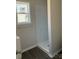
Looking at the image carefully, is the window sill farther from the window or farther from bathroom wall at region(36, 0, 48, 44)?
bathroom wall at region(36, 0, 48, 44)

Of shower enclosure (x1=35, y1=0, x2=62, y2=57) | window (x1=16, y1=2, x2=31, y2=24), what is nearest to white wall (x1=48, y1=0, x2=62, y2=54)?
shower enclosure (x1=35, y1=0, x2=62, y2=57)

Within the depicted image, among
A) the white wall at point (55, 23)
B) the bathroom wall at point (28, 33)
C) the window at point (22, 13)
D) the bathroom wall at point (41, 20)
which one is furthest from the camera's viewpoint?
the bathroom wall at point (41, 20)

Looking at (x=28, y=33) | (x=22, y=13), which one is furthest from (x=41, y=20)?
(x=22, y=13)

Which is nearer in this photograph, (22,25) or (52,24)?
(52,24)

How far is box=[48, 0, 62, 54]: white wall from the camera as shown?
253 centimetres

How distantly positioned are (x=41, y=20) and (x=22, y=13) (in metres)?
0.97

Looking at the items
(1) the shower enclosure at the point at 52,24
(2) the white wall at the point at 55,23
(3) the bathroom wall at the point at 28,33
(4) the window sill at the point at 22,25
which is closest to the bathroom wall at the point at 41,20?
(1) the shower enclosure at the point at 52,24

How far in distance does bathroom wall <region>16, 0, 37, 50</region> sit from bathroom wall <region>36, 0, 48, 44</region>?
8.9 inches

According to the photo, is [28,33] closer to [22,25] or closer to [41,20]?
[22,25]

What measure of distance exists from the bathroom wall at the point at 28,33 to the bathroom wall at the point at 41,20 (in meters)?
0.23

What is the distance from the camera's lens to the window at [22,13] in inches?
116

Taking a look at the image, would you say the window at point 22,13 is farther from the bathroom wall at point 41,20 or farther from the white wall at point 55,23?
the white wall at point 55,23

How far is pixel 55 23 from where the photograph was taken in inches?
107
